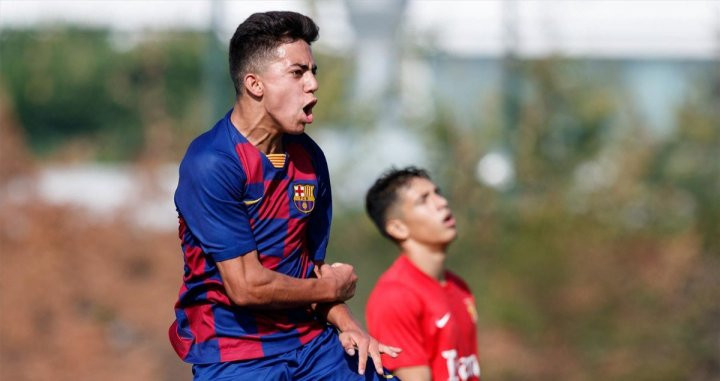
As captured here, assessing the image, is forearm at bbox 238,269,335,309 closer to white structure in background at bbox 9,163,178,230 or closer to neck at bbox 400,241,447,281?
neck at bbox 400,241,447,281

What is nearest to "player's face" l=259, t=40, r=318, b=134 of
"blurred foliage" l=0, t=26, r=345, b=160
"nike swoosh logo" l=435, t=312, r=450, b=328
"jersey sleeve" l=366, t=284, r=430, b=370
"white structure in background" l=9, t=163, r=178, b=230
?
"jersey sleeve" l=366, t=284, r=430, b=370

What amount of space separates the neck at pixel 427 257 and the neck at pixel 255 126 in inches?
71.3

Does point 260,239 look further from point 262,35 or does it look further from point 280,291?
point 262,35

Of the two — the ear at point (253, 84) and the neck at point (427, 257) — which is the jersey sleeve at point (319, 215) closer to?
the ear at point (253, 84)

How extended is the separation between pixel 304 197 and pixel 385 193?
1.76 metres

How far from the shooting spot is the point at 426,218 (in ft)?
20.1

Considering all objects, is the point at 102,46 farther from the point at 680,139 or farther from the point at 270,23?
the point at 270,23

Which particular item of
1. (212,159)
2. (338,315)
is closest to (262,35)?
(212,159)

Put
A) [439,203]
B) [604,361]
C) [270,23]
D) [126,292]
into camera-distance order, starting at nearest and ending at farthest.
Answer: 1. [270,23]
2. [439,203]
3. [604,361]
4. [126,292]

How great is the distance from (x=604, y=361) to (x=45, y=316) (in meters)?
4.84

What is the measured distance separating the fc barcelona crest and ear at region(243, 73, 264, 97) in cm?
33

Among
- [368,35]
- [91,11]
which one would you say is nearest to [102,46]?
[91,11]

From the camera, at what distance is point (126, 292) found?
1238 centimetres

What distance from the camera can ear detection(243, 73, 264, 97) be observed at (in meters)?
4.43
